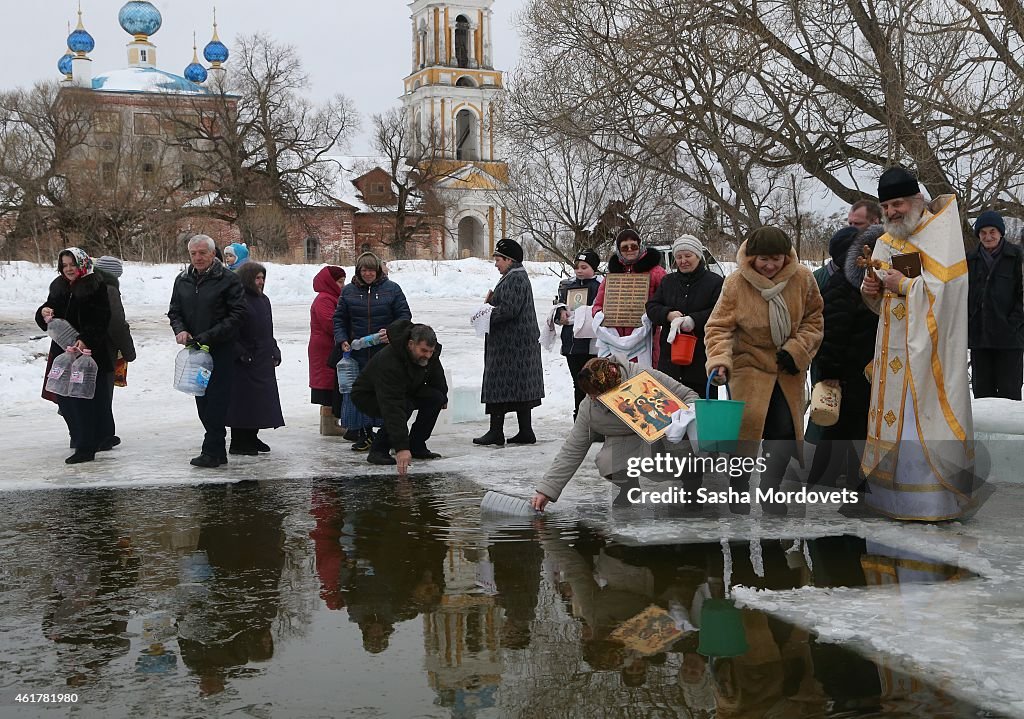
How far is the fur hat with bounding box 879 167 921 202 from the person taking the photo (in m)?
6.33

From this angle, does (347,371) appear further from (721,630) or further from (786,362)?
(721,630)

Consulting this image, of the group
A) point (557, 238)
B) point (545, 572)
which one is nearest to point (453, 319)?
point (557, 238)

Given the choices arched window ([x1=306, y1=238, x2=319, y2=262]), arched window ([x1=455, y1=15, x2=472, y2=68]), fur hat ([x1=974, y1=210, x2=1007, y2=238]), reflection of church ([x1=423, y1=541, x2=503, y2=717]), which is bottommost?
reflection of church ([x1=423, y1=541, x2=503, y2=717])

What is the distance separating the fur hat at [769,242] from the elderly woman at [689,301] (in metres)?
1.19

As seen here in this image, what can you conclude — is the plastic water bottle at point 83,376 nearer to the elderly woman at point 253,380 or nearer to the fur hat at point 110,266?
the elderly woman at point 253,380

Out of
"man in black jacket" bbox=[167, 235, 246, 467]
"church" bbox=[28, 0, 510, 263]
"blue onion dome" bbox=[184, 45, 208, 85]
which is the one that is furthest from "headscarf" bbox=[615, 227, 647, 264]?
"blue onion dome" bbox=[184, 45, 208, 85]

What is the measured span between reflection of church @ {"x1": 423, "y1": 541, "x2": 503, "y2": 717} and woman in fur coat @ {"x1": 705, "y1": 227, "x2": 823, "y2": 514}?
5.95ft

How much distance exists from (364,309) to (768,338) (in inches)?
159

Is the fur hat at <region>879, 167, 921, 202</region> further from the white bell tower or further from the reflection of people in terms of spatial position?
the white bell tower

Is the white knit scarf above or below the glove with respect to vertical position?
above

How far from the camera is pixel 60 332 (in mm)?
8883

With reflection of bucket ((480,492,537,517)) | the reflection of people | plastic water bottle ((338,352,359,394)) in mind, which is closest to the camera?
the reflection of people

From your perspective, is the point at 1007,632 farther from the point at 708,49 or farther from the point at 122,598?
the point at 708,49

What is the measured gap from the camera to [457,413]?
11.5 metres
